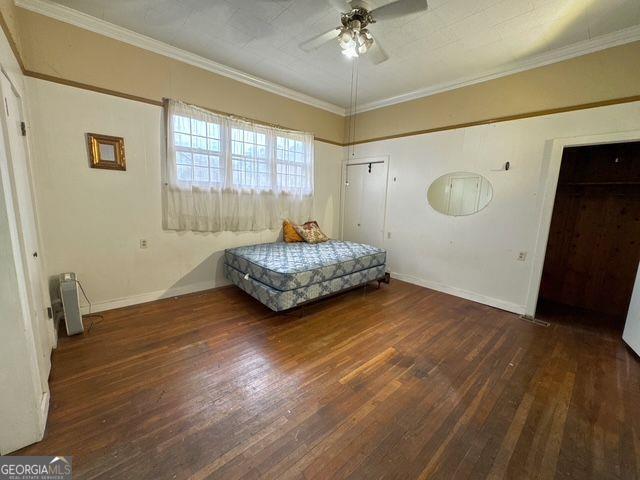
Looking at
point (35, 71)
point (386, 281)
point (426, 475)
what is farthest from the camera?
point (386, 281)

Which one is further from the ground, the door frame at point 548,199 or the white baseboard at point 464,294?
the door frame at point 548,199

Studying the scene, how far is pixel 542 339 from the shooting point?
102 inches

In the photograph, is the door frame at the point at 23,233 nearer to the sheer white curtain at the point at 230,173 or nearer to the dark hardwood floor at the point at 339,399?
the dark hardwood floor at the point at 339,399

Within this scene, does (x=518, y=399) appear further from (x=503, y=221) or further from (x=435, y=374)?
(x=503, y=221)

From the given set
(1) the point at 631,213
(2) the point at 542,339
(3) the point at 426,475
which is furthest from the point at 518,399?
(1) the point at 631,213

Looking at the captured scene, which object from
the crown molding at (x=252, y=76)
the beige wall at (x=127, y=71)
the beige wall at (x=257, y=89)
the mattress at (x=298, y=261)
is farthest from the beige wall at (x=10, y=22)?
the mattress at (x=298, y=261)

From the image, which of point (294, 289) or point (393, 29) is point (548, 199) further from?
point (294, 289)

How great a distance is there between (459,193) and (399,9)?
95.7 inches

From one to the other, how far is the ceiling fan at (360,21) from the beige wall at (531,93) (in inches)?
69.6

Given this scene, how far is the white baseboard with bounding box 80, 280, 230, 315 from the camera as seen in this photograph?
2774mm

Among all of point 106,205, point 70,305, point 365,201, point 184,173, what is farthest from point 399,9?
point 70,305

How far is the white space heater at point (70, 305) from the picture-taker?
7.45 ft

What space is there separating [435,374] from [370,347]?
0.57 m

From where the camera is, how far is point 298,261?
121 inches
